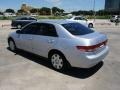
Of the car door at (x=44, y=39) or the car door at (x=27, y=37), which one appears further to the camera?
the car door at (x=27, y=37)

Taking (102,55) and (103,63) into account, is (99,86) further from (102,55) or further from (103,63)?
(103,63)

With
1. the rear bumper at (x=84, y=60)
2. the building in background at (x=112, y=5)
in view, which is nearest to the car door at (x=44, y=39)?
the rear bumper at (x=84, y=60)

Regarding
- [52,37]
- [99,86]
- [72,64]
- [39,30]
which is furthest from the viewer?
[39,30]

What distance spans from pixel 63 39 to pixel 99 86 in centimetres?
182

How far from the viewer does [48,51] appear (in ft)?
23.1

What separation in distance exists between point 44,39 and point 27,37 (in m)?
1.16

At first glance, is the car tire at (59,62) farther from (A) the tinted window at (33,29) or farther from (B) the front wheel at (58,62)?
(A) the tinted window at (33,29)

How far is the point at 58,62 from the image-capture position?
678cm

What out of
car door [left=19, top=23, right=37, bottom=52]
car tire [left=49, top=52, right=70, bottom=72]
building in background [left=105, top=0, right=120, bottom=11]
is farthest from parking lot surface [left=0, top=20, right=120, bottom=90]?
building in background [left=105, top=0, right=120, bottom=11]

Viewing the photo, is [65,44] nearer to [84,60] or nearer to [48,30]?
[84,60]

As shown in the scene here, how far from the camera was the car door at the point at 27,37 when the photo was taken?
789 cm

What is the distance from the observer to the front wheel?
656cm

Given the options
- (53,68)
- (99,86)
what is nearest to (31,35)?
(53,68)

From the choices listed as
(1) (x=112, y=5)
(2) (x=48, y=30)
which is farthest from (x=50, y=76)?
(1) (x=112, y=5)
